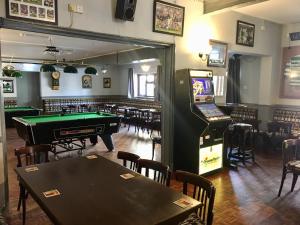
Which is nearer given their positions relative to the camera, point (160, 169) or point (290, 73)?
point (160, 169)

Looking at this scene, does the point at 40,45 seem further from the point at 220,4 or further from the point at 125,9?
the point at 220,4

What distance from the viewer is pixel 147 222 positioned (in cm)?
149

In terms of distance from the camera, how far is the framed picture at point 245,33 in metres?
5.30

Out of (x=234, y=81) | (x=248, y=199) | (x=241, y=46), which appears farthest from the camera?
(x=234, y=81)

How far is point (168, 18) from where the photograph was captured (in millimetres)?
3996

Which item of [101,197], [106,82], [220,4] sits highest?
[220,4]

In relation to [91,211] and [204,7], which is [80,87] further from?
[91,211]

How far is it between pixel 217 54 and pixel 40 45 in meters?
5.87

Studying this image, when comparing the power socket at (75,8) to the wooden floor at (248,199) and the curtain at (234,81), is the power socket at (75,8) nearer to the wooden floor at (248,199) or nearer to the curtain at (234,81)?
the wooden floor at (248,199)

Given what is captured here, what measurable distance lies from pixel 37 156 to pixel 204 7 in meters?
3.80

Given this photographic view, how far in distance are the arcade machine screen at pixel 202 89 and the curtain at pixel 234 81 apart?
293 cm

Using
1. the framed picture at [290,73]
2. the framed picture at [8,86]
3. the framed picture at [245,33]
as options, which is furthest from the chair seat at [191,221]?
the framed picture at [8,86]

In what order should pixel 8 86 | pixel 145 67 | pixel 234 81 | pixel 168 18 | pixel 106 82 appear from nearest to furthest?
pixel 168 18
pixel 234 81
pixel 145 67
pixel 8 86
pixel 106 82

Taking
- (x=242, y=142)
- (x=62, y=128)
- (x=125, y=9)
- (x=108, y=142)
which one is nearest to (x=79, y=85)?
(x=108, y=142)
